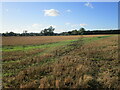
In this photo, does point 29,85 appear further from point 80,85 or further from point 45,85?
point 80,85

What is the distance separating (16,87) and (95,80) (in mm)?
3575

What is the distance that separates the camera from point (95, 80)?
214 inches

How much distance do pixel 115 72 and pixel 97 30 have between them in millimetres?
99290

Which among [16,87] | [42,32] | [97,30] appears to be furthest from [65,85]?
[42,32]

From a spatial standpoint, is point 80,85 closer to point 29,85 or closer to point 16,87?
point 29,85

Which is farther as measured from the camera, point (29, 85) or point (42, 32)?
point (42, 32)

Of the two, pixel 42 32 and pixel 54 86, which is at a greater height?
pixel 42 32

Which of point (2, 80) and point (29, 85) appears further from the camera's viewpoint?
point (2, 80)

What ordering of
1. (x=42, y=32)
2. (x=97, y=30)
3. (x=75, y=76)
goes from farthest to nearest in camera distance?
(x=42, y=32) → (x=97, y=30) → (x=75, y=76)

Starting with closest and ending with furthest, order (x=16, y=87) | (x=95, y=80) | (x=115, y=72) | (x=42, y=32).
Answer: (x=16, y=87)
(x=95, y=80)
(x=115, y=72)
(x=42, y=32)

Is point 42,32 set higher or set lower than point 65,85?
higher

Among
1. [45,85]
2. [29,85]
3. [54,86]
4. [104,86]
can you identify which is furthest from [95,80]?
[29,85]

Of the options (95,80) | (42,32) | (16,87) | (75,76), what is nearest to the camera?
(16,87)

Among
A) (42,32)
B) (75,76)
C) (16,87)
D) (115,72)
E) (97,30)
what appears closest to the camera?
(16,87)
